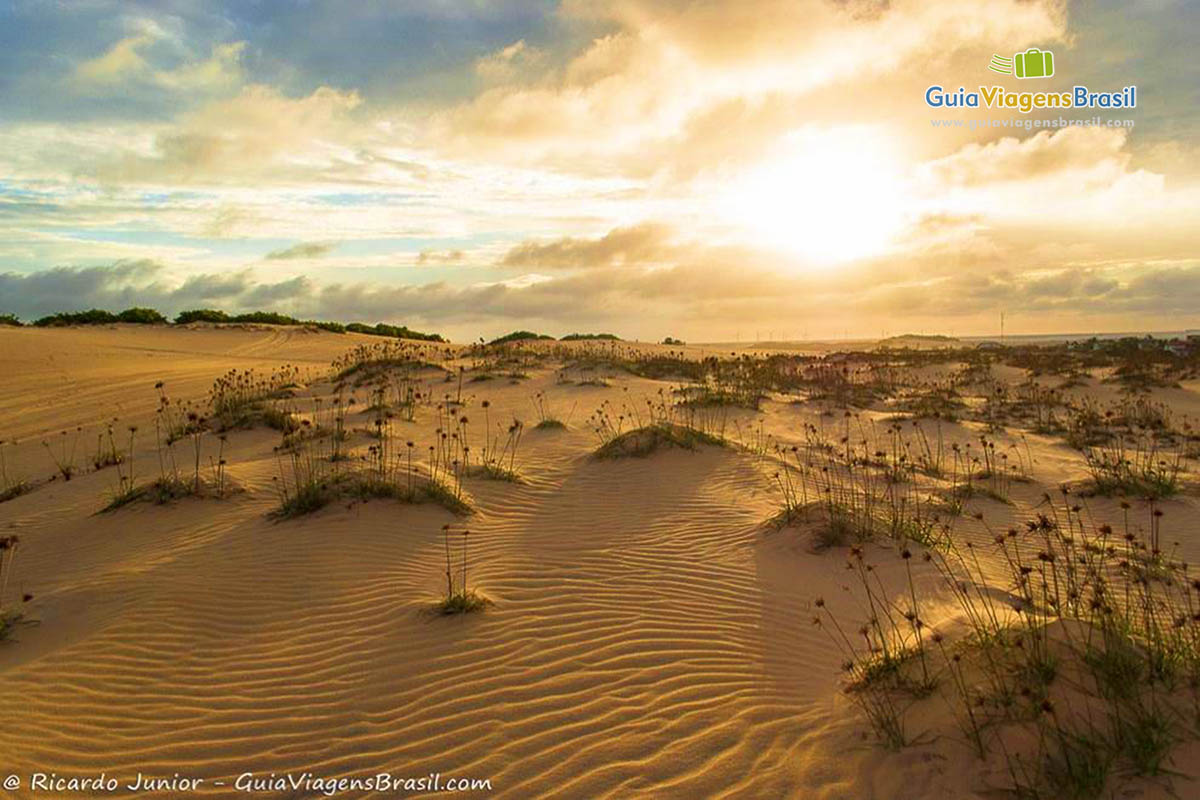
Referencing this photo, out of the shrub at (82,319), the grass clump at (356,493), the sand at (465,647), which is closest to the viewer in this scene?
the sand at (465,647)

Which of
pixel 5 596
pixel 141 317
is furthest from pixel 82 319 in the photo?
pixel 5 596

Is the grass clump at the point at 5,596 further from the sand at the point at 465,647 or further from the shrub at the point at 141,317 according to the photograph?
the shrub at the point at 141,317

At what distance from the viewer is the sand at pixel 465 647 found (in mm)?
3285

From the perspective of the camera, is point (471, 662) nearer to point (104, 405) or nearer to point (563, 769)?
point (563, 769)

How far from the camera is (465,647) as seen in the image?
4.32 m

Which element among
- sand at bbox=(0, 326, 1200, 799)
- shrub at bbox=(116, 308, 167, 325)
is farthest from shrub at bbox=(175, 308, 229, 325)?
sand at bbox=(0, 326, 1200, 799)

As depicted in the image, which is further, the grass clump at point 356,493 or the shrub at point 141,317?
the shrub at point 141,317

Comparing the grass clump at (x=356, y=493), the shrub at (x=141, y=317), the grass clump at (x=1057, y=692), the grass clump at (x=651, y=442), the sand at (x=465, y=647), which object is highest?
the shrub at (x=141, y=317)

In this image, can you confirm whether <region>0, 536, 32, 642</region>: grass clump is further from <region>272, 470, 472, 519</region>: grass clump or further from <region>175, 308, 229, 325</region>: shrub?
<region>175, 308, 229, 325</region>: shrub

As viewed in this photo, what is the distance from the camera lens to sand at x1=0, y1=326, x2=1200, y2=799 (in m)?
3.29

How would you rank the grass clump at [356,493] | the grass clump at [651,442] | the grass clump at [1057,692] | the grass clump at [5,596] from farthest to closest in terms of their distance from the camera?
the grass clump at [651,442], the grass clump at [356,493], the grass clump at [5,596], the grass clump at [1057,692]

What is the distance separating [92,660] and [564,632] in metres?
3.07

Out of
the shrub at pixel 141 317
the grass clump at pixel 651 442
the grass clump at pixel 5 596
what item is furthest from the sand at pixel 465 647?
the shrub at pixel 141 317

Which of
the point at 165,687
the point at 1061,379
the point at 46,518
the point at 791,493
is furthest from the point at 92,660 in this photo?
the point at 1061,379
